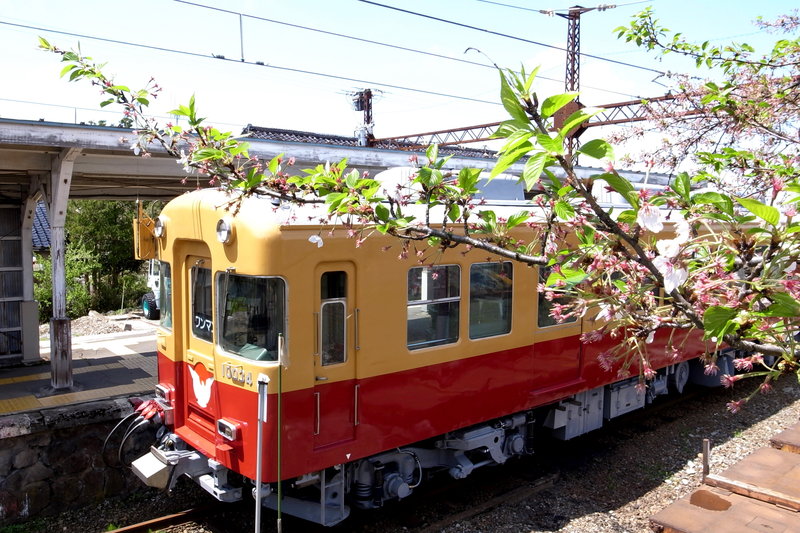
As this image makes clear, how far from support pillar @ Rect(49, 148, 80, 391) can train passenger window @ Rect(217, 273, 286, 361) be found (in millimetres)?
3923

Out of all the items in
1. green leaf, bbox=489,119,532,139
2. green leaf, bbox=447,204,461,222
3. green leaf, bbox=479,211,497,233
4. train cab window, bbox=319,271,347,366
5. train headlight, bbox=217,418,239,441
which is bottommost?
train headlight, bbox=217,418,239,441

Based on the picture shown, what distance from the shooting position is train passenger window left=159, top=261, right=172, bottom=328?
621 centimetres

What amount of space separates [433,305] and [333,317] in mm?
1034

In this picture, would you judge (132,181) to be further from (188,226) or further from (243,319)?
(243,319)

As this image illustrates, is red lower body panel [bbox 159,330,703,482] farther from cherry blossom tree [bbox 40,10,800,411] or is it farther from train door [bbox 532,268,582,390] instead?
cherry blossom tree [bbox 40,10,800,411]

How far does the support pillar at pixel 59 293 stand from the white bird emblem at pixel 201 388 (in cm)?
318

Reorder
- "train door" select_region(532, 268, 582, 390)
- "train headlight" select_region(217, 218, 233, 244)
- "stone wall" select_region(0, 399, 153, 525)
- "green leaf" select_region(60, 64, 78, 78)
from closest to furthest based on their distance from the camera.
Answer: "green leaf" select_region(60, 64, 78, 78) < "train headlight" select_region(217, 218, 233, 244) < "stone wall" select_region(0, 399, 153, 525) < "train door" select_region(532, 268, 582, 390)

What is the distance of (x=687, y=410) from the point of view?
9648 millimetres

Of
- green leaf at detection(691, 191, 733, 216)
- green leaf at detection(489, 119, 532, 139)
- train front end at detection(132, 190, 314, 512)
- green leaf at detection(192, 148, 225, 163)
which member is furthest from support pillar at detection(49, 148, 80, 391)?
green leaf at detection(691, 191, 733, 216)

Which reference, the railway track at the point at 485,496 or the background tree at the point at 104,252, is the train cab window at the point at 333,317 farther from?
the background tree at the point at 104,252

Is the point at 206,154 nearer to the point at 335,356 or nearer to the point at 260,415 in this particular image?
the point at 260,415

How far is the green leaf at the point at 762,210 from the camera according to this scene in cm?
209

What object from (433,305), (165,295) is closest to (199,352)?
(165,295)

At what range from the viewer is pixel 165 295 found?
637cm
